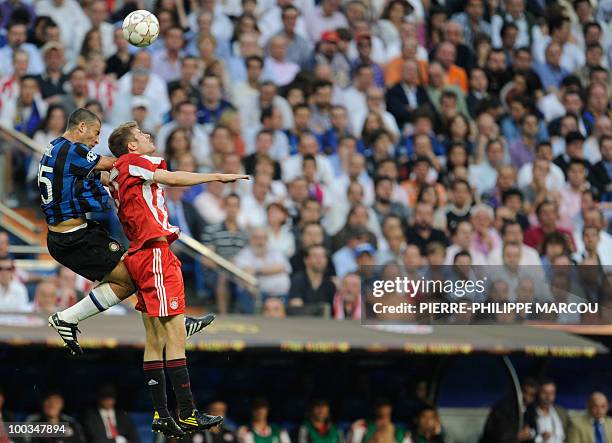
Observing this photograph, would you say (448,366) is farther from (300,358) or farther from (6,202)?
(6,202)

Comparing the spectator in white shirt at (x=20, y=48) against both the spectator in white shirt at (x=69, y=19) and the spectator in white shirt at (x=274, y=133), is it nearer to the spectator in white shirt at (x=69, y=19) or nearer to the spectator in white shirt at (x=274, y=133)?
the spectator in white shirt at (x=69, y=19)

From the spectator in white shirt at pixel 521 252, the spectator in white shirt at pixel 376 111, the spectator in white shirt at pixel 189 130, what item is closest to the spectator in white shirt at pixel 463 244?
the spectator in white shirt at pixel 521 252

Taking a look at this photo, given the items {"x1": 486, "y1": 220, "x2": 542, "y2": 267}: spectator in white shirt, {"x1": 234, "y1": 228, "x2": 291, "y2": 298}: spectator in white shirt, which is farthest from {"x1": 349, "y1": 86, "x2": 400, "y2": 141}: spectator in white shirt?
{"x1": 234, "y1": 228, "x2": 291, "y2": 298}: spectator in white shirt

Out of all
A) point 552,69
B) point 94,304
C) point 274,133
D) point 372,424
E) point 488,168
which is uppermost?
point 552,69

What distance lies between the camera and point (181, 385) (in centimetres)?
1004

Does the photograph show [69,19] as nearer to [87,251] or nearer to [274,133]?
[274,133]

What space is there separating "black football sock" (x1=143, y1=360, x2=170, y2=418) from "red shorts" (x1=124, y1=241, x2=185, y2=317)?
0.41m

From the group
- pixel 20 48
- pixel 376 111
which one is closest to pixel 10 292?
pixel 20 48

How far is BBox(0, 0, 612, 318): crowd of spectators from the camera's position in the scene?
15.3m

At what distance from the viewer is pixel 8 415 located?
14477mm

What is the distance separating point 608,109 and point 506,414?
211 inches

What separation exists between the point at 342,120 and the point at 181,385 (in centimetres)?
778

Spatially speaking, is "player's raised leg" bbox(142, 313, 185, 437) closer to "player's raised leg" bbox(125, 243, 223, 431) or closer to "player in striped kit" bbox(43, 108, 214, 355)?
"player's raised leg" bbox(125, 243, 223, 431)

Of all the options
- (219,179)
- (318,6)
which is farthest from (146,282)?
Result: (318,6)
